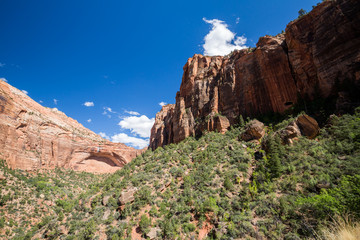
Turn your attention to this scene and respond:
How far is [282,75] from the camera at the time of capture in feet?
90.7

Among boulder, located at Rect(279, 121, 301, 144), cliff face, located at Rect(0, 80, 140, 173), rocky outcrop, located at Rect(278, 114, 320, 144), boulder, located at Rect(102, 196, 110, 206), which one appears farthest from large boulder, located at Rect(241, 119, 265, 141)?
cliff face, located at Rect(0, 80, 140, 173)

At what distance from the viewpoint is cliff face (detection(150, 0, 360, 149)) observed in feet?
64.8

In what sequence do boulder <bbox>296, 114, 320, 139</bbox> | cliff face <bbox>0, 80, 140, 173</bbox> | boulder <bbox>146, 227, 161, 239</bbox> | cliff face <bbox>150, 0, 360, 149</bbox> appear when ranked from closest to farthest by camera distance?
1. boulder <bbox>146, 227, 161, 239</bbox>
2. boulder <bbox>296, 114, 320, 139</bbox>
3. cliff face <bbox>150, 0, 360, 149</bbox>
4. cliff face <bbox>0, 80, 140, 173</bbox>

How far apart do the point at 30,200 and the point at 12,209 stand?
272 centimetres

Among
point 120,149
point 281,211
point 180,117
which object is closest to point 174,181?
point 281,211

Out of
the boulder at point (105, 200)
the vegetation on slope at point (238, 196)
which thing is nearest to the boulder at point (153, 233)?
the vegetation on slope at point (238, 196)

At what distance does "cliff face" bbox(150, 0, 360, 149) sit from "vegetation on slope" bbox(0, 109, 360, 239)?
6.10m

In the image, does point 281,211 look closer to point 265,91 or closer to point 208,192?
point 208,192

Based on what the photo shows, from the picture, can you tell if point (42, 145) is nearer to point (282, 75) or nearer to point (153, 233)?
point (153, 233)

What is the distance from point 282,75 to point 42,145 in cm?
6079

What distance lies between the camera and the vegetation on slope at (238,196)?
33.7 feet

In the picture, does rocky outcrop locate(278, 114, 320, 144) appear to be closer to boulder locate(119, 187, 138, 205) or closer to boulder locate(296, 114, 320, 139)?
boulder locate(296, 114, 320, 139)

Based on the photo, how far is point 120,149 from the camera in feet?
199

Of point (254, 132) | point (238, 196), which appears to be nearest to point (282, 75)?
point (254, 132)
